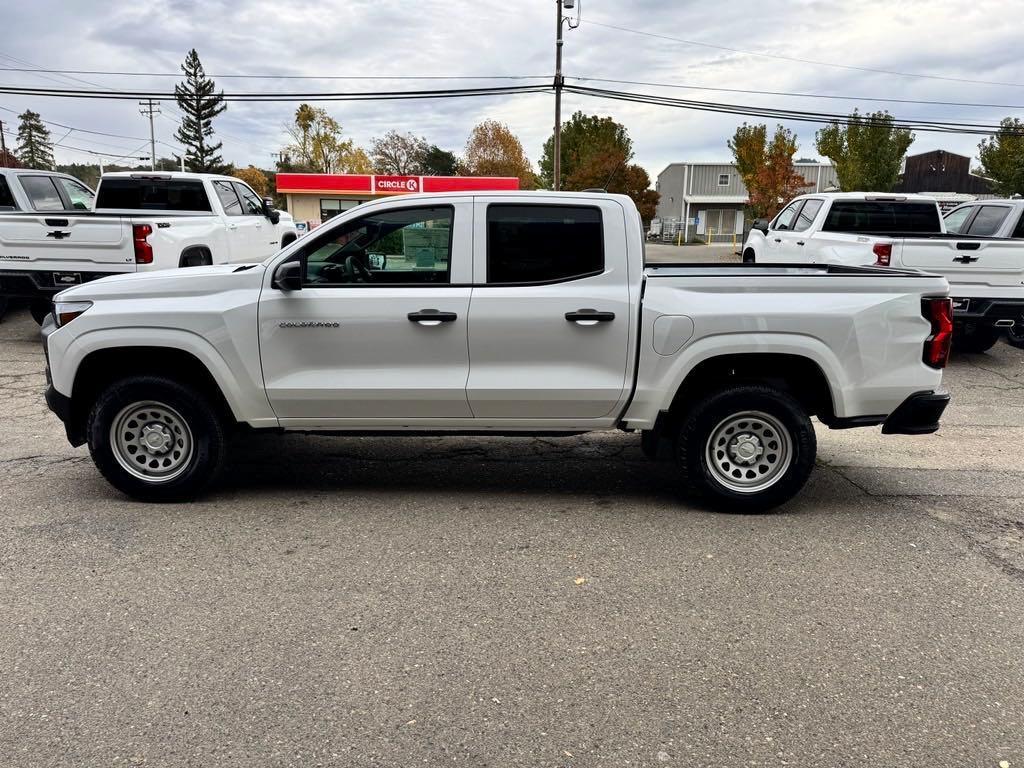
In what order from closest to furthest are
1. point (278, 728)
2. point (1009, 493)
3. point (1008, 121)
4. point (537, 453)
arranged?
point (278, 728) < point (1009, 493) < point (537, 453) < point (1008, 121)

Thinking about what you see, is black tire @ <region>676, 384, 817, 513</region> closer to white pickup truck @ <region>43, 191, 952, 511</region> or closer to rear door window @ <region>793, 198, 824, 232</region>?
white pickup truck @ <region>43, 191, 952, 511</region>

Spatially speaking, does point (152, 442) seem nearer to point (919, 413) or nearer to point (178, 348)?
point (178, 348)

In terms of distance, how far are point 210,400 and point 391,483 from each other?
4.32 feet

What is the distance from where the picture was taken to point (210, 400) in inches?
201

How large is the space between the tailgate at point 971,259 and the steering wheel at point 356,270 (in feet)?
22.9

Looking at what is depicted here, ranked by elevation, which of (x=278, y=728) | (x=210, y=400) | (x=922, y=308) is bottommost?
(x=278, y=728)

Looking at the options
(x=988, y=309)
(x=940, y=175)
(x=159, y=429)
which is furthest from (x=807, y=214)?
(x=940, y=175)

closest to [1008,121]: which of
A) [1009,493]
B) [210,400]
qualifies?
[1009,493]

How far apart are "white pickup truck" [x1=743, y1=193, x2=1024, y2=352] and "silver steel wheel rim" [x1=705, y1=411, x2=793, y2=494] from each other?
17.4 feet

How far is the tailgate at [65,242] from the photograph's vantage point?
383 inches

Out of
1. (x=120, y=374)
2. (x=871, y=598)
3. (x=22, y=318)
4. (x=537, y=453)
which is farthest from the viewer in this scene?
(x=22, y=318)

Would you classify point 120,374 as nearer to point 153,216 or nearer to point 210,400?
point 210,400

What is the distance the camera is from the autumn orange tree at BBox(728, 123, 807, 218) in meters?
37.0

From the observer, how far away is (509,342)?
4840 mm
